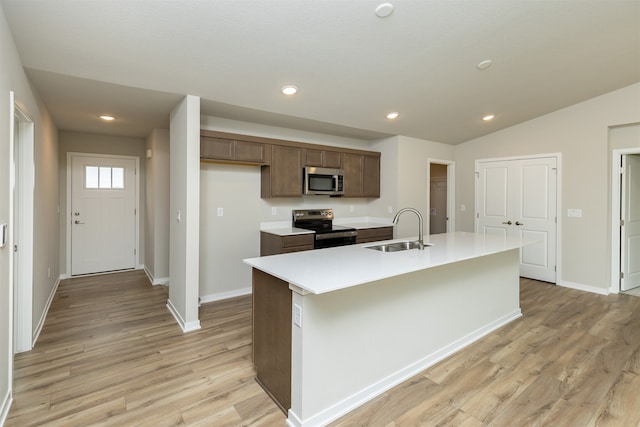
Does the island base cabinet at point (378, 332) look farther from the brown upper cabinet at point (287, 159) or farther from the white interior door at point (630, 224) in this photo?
the white interior door at point (630, 224)

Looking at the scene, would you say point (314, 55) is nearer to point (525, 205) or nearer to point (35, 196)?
point (35, 196)

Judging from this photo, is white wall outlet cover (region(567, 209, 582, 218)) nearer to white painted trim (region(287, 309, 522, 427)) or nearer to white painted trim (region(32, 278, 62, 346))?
white painted trim (region(287, 309, 522, 427))

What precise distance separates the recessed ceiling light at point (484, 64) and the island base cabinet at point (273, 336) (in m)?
2.88

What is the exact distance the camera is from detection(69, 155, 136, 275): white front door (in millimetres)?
5039

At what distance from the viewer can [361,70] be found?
3039mm

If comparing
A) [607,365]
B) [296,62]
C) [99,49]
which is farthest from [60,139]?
[607,365]

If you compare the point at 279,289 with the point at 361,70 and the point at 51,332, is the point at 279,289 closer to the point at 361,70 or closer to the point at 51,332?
the point at 361,70

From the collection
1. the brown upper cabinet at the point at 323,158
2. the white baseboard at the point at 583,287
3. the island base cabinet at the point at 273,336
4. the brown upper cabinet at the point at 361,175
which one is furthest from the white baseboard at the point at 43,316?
the white baseboard at the point at 583,287

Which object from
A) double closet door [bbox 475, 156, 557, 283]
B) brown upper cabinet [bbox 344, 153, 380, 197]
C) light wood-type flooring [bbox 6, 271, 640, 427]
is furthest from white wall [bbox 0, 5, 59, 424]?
double closet door [bbox 475, 156, 557, 283]

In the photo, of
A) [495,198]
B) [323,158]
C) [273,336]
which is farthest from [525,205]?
[273,336]

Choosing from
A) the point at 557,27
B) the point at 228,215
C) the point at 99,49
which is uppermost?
the point at 557,27

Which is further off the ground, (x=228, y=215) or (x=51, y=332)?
(x=228, y=215)

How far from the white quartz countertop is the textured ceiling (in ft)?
5.53

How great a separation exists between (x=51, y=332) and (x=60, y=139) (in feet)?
10.5
